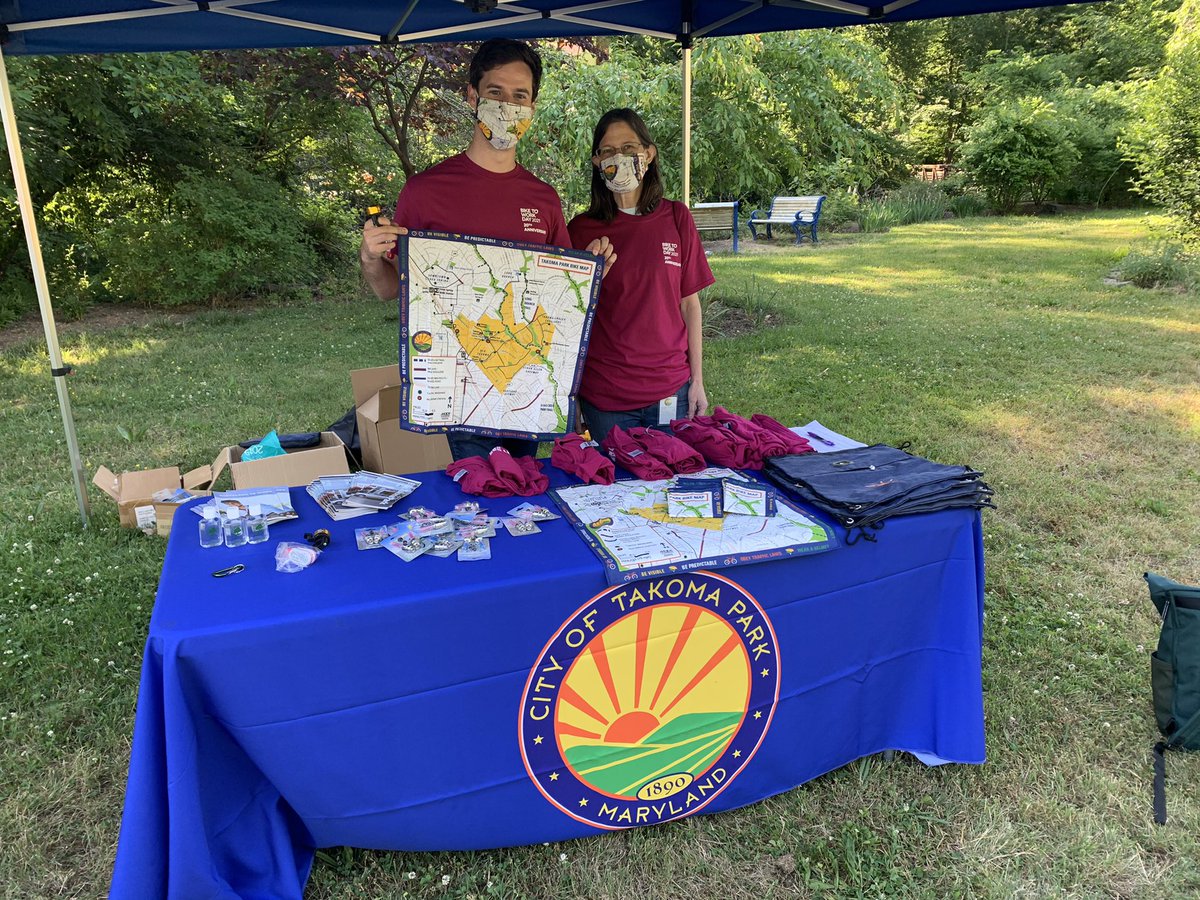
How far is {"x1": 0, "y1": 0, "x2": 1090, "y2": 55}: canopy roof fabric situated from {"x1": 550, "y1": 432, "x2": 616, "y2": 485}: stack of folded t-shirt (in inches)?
67.3

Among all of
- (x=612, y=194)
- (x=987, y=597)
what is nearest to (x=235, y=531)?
(x=612, y=194)

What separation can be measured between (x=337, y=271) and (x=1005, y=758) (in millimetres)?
10274

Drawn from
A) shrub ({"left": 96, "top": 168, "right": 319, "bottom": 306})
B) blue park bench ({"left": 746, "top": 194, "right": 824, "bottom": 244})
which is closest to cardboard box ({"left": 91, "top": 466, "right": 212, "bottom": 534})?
shrub ({"left": 96, "top": 168, "right": 319, "bottom": 306})

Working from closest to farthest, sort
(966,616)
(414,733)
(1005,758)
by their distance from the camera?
(414,733) < (966,616) < (1005,758)

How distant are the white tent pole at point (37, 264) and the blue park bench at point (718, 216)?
37.1 ft

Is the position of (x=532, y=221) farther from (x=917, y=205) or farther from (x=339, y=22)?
(x=917, y=205)

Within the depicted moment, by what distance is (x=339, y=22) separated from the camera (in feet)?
11.9

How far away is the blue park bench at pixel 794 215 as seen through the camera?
47.9 ft

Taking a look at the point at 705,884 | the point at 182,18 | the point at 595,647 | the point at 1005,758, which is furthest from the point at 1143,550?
the point at 182,18

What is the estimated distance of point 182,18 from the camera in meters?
3.31

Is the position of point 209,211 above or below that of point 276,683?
above

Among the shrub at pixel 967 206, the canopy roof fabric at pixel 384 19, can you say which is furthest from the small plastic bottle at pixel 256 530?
the shrub at pixel 967 206

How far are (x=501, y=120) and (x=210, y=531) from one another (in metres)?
1.47

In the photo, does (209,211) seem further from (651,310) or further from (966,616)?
(966,616)
